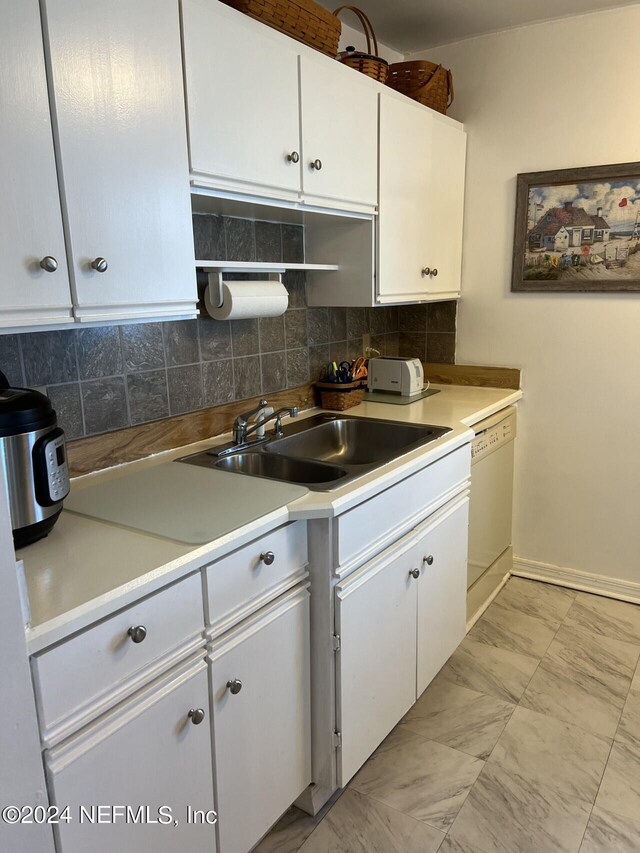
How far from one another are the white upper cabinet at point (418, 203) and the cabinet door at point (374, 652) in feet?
3.56

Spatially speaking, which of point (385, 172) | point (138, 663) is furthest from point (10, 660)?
point (385, 172)

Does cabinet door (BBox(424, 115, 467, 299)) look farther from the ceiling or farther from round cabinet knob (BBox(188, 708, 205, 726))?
round cabinet knob (BBox(188, 708, 205, 726))

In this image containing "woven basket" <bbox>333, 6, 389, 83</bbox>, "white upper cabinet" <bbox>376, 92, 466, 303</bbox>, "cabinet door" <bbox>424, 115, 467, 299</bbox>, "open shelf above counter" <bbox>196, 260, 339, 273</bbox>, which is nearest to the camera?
"open shelf above counter" <bbox>196, 260, 339, 273</bbox>

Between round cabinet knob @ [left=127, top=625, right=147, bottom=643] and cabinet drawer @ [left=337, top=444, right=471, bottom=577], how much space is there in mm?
580

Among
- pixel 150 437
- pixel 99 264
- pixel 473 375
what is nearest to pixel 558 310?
pixel 473 375

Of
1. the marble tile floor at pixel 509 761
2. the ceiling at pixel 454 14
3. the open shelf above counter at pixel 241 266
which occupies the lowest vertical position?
the marble tile floor at pixel 509 761

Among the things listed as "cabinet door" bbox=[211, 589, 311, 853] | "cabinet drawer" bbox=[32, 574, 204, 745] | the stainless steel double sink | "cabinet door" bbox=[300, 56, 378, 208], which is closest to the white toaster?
the stainless steel double sink

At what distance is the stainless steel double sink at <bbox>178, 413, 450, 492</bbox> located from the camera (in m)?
1.86

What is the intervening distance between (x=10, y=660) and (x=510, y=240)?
8.66 ft

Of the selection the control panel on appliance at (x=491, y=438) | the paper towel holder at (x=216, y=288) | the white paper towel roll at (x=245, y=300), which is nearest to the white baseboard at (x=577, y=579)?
the control panel on appliance at (x=491, y=438)

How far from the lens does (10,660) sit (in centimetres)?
89

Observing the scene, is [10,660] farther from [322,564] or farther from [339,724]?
[339,724]

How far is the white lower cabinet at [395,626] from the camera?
1.68 m

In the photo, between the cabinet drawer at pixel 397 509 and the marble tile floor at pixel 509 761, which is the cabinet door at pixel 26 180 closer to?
the cabinet drawer at pixel 397 509
